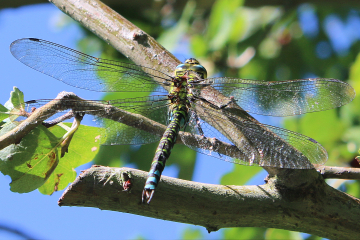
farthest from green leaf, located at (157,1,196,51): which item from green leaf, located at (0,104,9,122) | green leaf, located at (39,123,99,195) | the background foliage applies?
green leaf, located at (0,104,9,122)

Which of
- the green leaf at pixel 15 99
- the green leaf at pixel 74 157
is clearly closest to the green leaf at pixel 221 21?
the green leaf at pixel 74 157

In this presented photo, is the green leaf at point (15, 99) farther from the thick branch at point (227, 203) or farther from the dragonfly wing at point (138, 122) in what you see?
the thick branch at point (227, 203)

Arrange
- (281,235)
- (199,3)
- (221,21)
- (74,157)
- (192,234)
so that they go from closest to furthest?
(74,157) < (281,235) < (221,21) < (192,234) < (199,3)

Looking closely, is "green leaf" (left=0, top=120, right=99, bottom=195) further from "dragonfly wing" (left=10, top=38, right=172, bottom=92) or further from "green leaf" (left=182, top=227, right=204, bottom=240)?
"green leaf" (left=182, top=227, right=204, bottom=240)

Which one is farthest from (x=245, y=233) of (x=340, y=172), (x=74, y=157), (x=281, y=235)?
(x=74, y=157)

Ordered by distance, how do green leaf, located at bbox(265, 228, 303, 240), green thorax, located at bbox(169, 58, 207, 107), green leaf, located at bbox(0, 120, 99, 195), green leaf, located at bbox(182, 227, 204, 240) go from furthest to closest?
green leaf, located at bbox(182, 227, 204, 240), green leaf, located at bbox(265, 228, 303, 240), green thorax, located at bbox(169, 58, 207, 107), green leaf, located at bbox(0, 120, 99, 195)

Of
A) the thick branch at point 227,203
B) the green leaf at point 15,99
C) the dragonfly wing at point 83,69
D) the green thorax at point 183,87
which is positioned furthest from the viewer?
the green thorax at point 183,87

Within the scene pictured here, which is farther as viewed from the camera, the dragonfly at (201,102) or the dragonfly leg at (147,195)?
the dragonfly at (201,102)

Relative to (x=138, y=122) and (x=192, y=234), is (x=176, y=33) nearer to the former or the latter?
(x=192, y=234)
